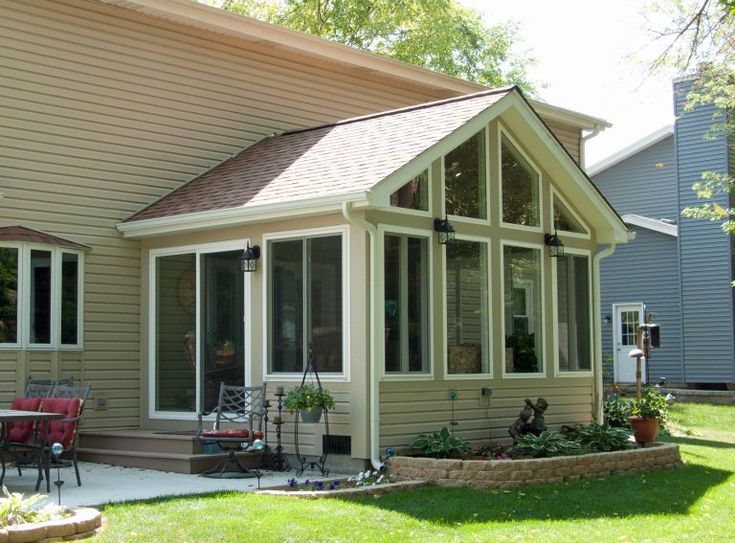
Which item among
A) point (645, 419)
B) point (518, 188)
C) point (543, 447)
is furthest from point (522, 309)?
point (543, 447)

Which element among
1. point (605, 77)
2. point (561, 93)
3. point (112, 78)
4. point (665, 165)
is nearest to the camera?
point (112, 78)

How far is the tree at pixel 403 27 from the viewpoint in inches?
1136

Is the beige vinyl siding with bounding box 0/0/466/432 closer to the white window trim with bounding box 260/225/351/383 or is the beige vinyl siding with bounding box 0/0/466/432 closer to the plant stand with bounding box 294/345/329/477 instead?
the white window trim with bounding box 260/225/351/383

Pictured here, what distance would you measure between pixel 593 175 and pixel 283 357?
57.3ft

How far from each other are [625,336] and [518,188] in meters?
13.8

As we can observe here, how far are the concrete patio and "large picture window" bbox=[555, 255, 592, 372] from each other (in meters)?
3.92

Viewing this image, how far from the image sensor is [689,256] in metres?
23.5

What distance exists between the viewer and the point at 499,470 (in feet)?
32.4

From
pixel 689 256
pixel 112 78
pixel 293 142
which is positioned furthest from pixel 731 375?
pixel 112 78

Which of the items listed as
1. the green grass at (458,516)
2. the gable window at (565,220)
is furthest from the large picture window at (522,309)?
the green grass at (458,516)

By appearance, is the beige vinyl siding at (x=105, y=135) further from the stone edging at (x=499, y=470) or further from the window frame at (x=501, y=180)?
the stone edging at (x=499, y=470)

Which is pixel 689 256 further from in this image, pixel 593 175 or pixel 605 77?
pixel 605 77

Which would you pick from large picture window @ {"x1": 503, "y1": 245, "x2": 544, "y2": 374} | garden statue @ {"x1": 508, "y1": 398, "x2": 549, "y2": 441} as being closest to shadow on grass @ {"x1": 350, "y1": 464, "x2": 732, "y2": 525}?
garden statue @ {"x1": 508, "y1": 398, "x2": 549, "y2": 441}

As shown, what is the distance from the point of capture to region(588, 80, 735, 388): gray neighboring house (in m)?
23.0
